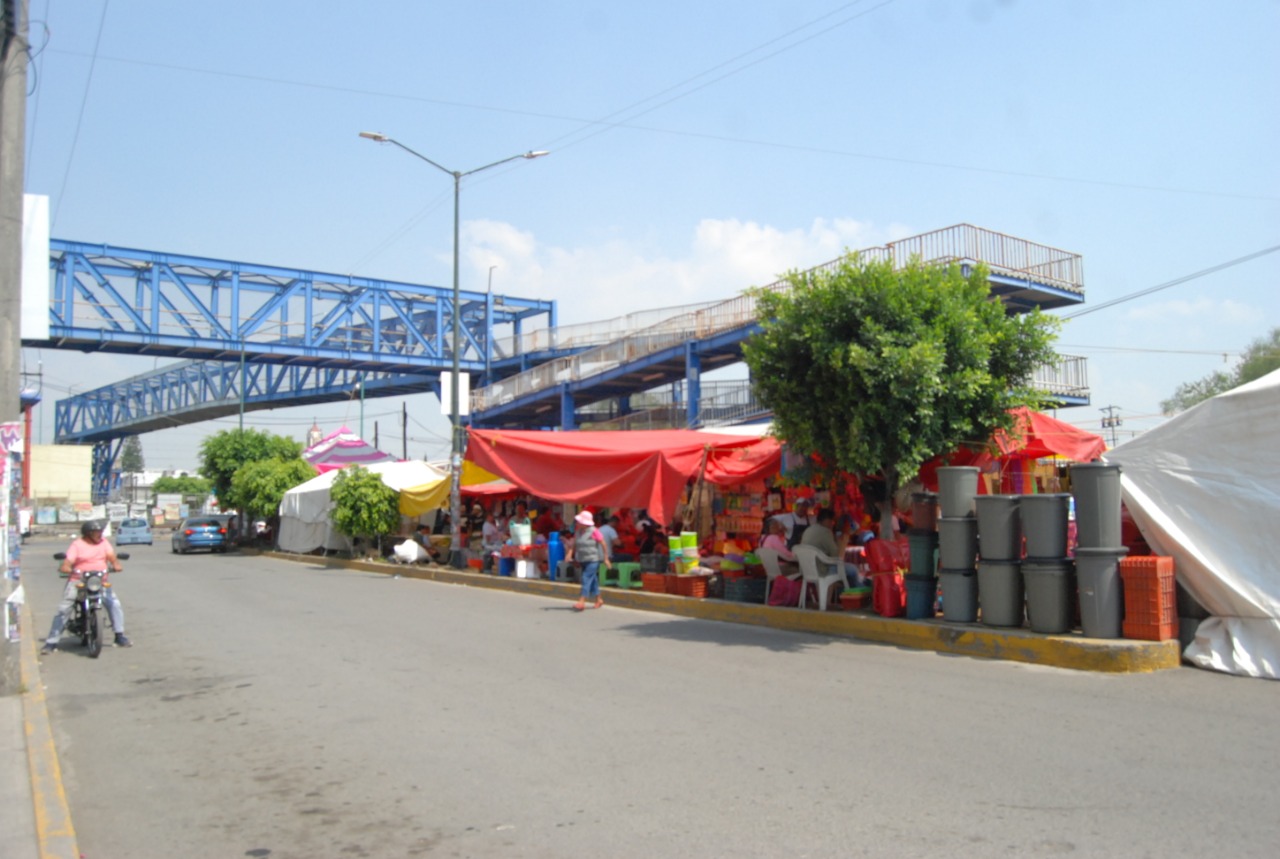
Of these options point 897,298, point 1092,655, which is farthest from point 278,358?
point 1092,655

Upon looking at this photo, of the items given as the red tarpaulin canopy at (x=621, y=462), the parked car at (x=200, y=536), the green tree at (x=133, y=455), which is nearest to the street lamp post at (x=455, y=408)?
the red tarpaulin canopy at (x=621, y=462)

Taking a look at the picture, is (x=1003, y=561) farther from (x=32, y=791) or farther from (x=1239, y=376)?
(x=1239, y=376)

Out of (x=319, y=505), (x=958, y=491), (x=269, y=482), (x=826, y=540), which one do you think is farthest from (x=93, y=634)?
(x=269, y=482)

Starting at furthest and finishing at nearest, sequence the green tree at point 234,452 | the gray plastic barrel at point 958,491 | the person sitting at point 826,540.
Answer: the green tree at point 234,452, the person sitting at point 826,540, the gray plastic barrel at point 958,491

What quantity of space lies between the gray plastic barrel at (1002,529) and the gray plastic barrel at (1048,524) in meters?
0.26

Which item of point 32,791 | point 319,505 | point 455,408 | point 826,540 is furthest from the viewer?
point 319,505

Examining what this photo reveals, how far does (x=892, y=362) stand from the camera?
11273 mm

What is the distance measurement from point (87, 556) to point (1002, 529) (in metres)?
10.5

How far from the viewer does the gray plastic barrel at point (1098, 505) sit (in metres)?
9.93

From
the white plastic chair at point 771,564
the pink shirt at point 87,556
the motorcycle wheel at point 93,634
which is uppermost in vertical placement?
the pink shirt at point 87,556

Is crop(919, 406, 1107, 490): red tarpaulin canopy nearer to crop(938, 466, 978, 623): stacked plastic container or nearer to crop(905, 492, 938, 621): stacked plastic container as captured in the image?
→ crop(905, 492, 938, 621): stacked plastic container

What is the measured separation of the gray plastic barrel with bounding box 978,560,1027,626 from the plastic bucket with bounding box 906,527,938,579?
1038 mm

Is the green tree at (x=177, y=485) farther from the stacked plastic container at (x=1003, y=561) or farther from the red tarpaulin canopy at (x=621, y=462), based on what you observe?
the stacked plastic container at (x=1003, y=561)

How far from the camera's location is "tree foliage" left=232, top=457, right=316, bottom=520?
37406 mm
